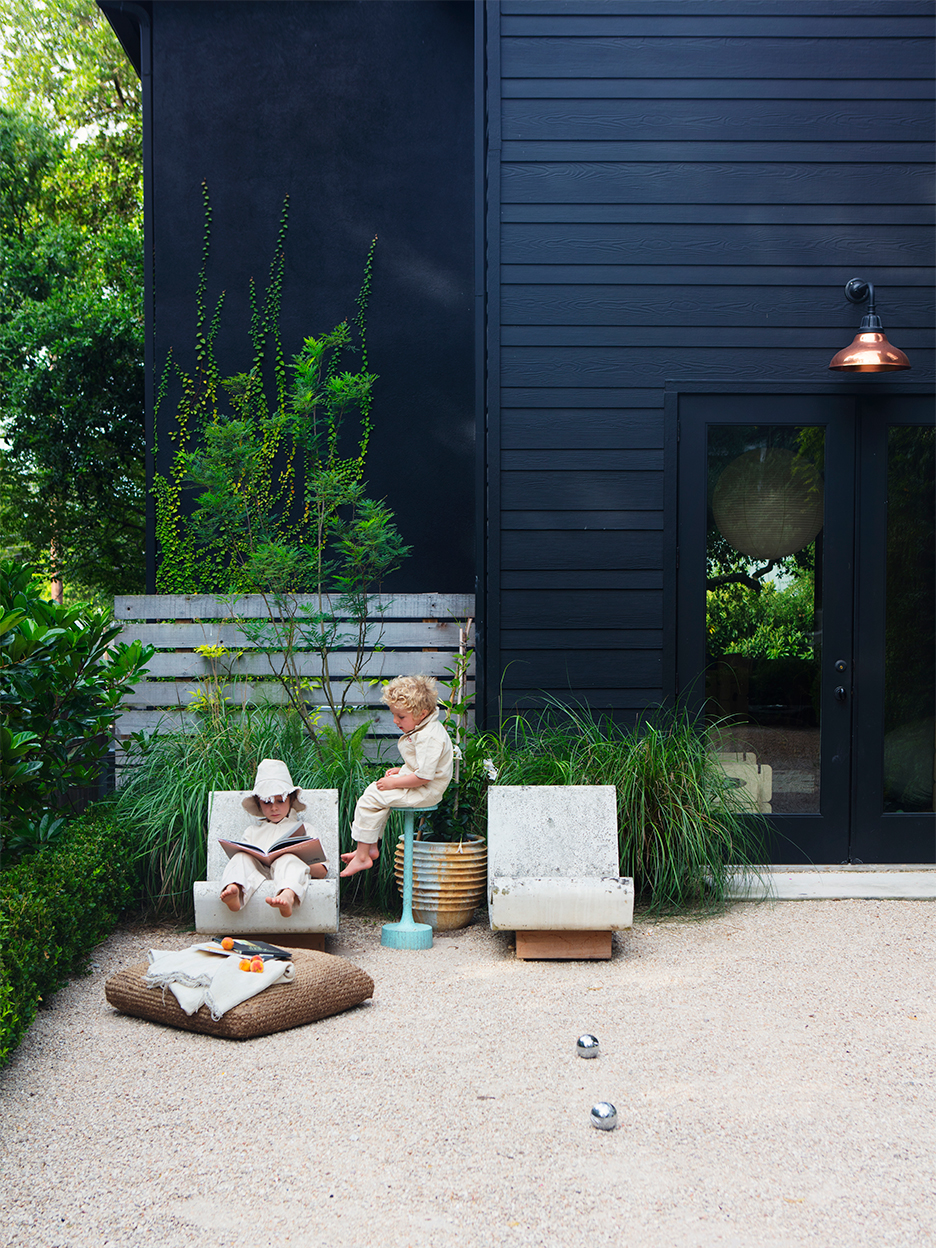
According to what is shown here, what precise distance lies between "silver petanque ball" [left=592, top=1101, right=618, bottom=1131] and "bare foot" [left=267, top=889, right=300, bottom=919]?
5.33 ft

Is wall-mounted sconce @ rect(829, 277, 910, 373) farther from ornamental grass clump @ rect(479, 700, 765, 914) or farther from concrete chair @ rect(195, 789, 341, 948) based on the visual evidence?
concrete chair @ rect(195, 789, 341, 948)

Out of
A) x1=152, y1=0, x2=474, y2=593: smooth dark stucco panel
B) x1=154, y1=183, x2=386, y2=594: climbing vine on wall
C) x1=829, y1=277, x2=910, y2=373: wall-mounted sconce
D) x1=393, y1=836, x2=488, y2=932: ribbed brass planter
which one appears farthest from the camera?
x1=152, y1=0, x2=474, y2=593: smooth dark stucco panel

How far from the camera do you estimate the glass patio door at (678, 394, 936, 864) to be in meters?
5.40

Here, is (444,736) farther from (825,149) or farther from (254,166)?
(254,166)

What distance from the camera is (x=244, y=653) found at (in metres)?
5.58

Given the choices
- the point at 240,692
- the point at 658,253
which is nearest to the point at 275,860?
the point at 240,692

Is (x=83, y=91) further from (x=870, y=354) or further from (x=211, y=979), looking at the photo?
(x=211, y=979)

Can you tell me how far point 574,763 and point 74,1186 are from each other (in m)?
2.99

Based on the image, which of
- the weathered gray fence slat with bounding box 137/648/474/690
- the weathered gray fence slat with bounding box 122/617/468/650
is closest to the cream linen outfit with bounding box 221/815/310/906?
the weathered gray fence slat with bounding box 137/648/474/690

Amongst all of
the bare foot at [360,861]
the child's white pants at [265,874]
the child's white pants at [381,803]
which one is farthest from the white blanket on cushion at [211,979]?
the child's white pants at [381,803]

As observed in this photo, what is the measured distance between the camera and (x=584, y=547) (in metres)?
5.41

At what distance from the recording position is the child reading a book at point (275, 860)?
3.79 m

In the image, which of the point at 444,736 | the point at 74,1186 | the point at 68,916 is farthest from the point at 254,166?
the point at 74,1186

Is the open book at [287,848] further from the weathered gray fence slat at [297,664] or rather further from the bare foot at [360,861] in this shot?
the weathered gray fence slat at [297,664]
